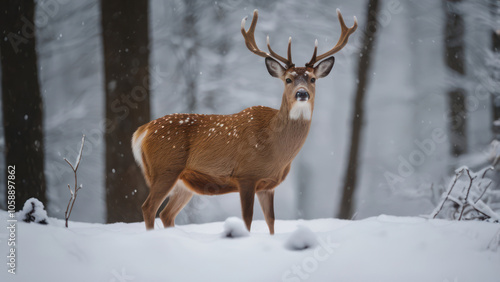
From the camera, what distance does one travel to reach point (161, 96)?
5.82 m

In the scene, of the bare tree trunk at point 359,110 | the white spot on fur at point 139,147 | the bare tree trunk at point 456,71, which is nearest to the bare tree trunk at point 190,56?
the bare tree trunk at point 359,110

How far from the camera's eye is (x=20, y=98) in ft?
14.7

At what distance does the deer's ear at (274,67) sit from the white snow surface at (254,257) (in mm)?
1319

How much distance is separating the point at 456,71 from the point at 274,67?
359 centimetres

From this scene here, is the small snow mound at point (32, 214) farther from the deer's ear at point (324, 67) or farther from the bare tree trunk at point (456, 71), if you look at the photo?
the bare tree trunk at point (456, 71)

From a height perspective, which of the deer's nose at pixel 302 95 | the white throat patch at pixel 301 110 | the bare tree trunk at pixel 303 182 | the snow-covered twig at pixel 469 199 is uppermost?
the deer's nose at pixel 302 95

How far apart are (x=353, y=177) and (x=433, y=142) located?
4.04 feet

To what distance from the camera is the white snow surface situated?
6.86 feet

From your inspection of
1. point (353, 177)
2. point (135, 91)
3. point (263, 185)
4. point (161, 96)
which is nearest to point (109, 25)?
point (135, 91)

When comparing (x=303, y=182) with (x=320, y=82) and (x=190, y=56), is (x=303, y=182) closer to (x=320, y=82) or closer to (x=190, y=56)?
(x=320, y=82)

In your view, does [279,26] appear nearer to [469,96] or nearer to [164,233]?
[469,96]

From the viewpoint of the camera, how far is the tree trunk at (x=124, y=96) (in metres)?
4.19

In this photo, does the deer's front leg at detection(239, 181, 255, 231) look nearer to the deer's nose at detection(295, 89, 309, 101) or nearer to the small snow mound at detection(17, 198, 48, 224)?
the deer's nose at detection(295, 89, 309, 101)

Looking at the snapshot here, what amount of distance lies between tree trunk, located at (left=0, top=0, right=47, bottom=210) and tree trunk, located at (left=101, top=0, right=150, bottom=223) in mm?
814
